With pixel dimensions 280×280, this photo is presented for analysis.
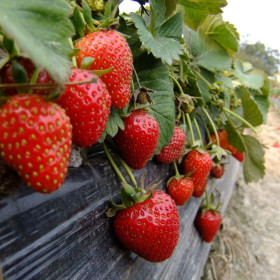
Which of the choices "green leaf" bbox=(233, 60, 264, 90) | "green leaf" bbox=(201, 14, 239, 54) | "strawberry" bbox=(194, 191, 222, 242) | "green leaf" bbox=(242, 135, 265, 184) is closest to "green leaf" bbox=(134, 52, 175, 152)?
"green leaf" bbox=(201, 14, 239, 54)

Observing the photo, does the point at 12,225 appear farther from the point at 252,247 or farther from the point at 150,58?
the point at 252,247

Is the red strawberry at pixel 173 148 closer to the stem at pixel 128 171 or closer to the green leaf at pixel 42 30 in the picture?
the stem at pixel 128 171

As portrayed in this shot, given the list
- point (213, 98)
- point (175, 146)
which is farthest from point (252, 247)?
point (175, 146)

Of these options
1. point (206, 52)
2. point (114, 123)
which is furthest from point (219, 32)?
point (114, 123)

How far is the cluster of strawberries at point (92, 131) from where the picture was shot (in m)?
0.29

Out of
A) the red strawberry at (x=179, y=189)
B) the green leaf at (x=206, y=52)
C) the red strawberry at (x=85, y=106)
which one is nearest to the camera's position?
the red strawberry at (x=85, y=106)

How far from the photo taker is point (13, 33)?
0.24 meters

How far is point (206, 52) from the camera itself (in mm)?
1062

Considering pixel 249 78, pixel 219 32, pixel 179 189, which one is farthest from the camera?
pixel 249 78

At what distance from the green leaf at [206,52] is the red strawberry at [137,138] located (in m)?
0.54

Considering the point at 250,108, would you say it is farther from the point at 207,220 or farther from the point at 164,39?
the point at 164,39

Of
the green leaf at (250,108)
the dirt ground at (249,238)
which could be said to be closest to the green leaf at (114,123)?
the green leaf at (250,108)

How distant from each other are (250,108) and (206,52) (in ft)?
1.15

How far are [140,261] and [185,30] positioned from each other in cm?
70
